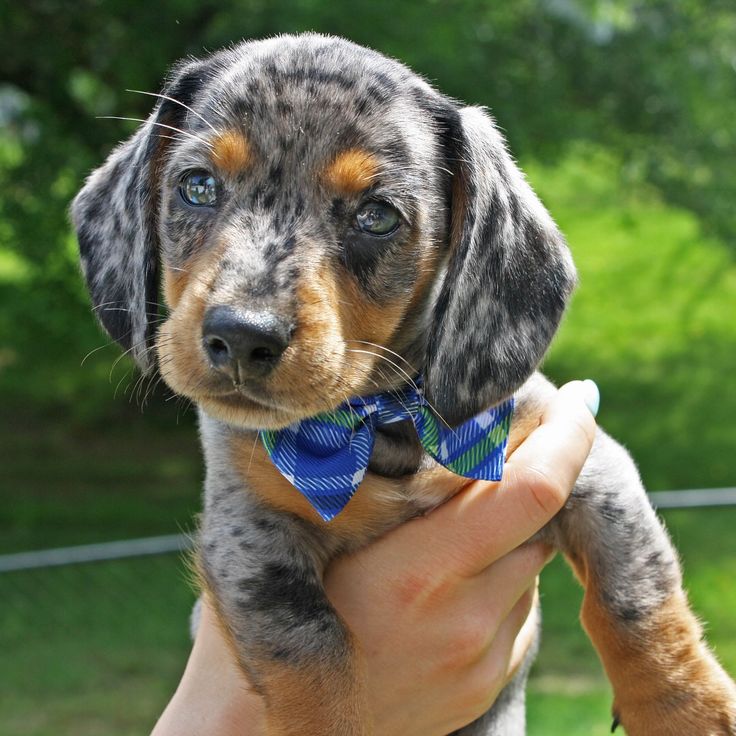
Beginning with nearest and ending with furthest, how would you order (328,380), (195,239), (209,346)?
(209,346) → (328,380) → (195,239)

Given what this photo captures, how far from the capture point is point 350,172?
9.34 ft

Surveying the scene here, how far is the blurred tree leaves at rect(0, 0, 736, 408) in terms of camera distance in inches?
362

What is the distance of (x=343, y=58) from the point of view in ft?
10.0

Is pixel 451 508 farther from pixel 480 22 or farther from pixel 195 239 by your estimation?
pixel 480 22

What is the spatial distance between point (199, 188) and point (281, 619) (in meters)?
1.21

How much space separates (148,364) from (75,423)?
1099cm

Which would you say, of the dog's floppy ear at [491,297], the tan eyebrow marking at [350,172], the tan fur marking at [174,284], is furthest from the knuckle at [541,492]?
the tan fur marking at [174,284]

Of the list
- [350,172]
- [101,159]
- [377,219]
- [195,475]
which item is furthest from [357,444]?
[195,475]

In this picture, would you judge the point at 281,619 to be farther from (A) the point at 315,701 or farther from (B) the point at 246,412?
(B) the point at 246,412

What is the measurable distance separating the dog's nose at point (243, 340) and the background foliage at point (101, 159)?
496 cm

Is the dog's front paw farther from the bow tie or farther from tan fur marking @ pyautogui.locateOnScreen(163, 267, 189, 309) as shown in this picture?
tan fur marking @ pyautogui.locateOnScreen(163, 267, 189, 309)

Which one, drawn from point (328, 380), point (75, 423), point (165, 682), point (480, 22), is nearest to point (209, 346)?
point (328, 380)

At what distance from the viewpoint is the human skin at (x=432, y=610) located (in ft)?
9.77

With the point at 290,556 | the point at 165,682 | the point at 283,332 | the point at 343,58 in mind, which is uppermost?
the point at 343,58
